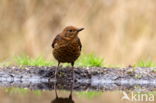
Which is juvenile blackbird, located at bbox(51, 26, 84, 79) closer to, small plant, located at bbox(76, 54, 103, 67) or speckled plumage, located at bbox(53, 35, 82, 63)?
speckled plumage, located at bbox(53, 35, 82, 63)

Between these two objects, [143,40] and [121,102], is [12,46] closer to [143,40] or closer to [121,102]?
[143,40]

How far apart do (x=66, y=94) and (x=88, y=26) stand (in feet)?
13.6

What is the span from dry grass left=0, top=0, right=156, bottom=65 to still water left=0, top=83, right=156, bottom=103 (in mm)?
2900

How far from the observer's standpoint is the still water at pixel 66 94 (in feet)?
25.7

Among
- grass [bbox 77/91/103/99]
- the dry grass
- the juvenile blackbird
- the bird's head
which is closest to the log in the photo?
the juvenile blackbird

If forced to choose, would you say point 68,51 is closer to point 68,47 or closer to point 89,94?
point 68,47

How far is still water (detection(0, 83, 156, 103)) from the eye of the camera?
308 inches

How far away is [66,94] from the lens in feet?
27.4

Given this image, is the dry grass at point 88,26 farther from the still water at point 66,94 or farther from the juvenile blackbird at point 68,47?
the still water at point 66,94

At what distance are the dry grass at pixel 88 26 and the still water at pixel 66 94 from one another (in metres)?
2.90

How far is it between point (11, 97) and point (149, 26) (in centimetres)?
494

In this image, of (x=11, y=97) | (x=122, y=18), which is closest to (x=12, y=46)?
(x=122, y=18)

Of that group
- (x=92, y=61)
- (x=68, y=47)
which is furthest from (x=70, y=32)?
(x=92, y=61)

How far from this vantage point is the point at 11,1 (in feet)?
42.8
